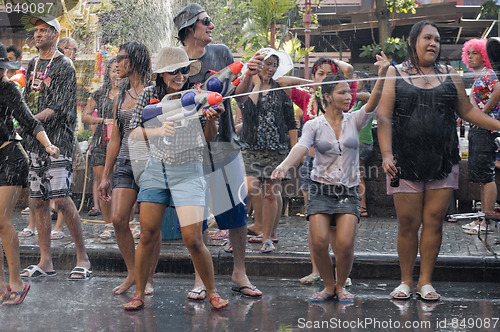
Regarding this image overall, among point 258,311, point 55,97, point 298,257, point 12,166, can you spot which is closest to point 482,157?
point 298,257

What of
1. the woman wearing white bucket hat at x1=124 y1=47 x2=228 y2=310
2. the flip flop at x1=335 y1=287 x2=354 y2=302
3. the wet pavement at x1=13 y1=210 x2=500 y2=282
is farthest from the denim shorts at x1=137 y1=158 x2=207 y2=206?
the wet pavement at x1=13 y1=210 x2=500 y2=282

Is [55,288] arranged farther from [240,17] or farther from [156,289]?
[240,17]

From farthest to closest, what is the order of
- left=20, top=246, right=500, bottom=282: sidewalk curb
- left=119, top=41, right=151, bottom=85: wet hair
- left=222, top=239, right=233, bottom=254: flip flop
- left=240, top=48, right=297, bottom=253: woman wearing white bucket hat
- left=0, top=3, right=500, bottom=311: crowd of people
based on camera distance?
left=240, top=48, right=297, bottom=253: woman wearing white bucket hat
left=222, top=239, right=233, bottom=254: flip flop
left=20, top=246, right=500, bottom=282: sidewalk curb
left=119, top=41, right=151, bottom=85: wet hair
left=0, top=3, right=500, bottom=311: crowd of people

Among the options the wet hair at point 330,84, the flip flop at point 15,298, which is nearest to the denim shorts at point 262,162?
the wet hair at point 330,84

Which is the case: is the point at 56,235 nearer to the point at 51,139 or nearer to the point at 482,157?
the point at 51,139

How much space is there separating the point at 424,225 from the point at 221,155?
160cm

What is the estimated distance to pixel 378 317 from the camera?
471cm

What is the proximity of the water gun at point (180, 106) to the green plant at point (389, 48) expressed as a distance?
3.67m

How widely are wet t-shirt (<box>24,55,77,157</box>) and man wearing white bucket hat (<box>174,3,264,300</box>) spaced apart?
1408mm

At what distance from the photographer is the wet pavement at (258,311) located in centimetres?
449

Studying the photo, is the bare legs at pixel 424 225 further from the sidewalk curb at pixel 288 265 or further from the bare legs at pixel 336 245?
the sidewalk curb at pixel 288 265

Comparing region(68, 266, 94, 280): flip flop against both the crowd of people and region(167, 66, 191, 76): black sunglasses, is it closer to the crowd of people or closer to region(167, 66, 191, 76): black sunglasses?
the crowd of people

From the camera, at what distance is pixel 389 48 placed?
31.2 feet

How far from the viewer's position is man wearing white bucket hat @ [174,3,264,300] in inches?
211
